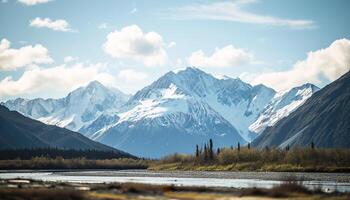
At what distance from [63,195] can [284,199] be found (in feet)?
92.4

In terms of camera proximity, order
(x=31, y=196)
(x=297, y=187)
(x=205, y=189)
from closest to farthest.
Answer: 1. (x=31, y=196)
2. (x=297, y=187)
3. (x=205, y=189)

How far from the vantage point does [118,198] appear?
82.3 m

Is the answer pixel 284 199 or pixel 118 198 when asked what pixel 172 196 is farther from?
pixel 284 199

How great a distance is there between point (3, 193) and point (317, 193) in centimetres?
4247

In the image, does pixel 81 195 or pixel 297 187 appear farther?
pixel 297 187

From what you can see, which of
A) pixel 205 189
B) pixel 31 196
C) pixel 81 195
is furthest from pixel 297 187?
pixel 31 196

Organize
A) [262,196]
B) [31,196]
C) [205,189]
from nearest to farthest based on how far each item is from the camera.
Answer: [31,196] < [262,196] < [205,189]

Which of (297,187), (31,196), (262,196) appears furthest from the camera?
(297,187)

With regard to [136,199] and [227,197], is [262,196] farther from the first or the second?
[136,199]

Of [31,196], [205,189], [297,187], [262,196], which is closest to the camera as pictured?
[31,196]

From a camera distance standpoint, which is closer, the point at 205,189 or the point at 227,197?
the point at 227,197

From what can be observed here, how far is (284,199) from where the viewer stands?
80.4 m

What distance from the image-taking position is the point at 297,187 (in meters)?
90.0

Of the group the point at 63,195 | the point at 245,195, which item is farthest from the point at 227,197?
the point at 63,195
